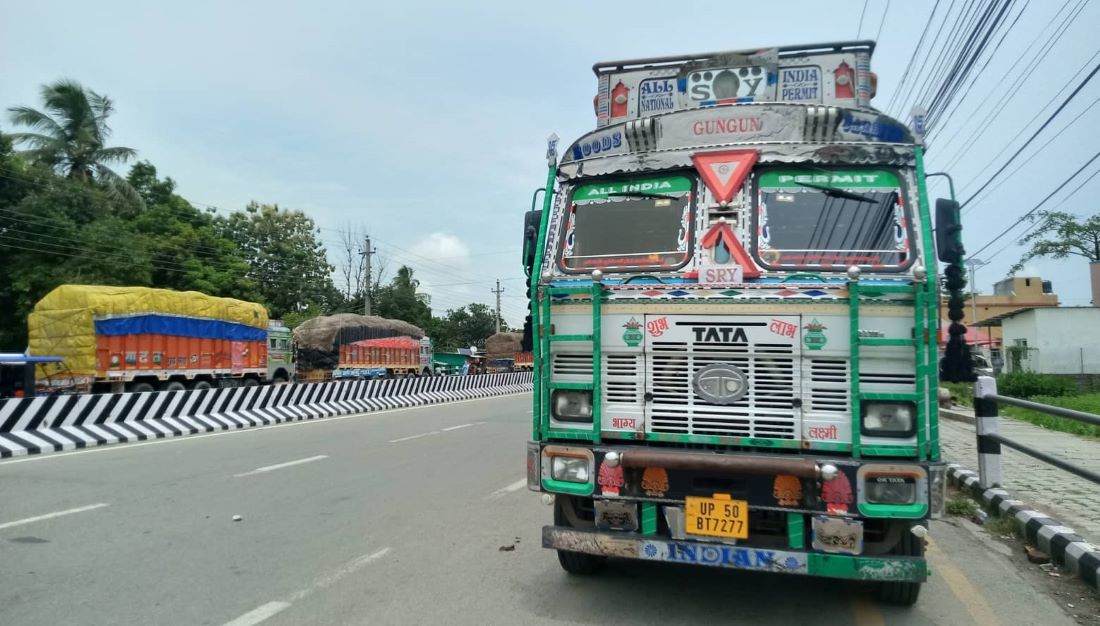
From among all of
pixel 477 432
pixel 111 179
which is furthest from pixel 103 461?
pixel 111 179

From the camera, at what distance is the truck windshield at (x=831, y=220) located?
4.46 m

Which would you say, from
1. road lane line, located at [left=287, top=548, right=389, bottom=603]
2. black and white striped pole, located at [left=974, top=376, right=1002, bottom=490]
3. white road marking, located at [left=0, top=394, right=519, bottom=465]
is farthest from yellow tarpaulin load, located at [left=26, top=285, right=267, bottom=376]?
black and white striped pole, located at [left=974, top=376, right=1002, bottom=490]

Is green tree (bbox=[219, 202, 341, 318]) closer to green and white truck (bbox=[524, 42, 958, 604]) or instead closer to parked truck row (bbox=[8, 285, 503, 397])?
parked truck row (bbox=[8, 285, 503, 397])

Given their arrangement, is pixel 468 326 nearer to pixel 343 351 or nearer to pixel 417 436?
pixel 343 351

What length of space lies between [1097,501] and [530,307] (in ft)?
20.2

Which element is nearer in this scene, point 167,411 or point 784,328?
point 784,328

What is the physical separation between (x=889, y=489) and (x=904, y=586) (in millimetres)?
932

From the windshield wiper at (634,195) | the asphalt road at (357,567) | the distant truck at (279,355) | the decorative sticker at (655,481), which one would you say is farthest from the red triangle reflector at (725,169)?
the distant truck at (279,355)

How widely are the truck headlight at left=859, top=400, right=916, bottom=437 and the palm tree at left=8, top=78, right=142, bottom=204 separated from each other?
111 ft

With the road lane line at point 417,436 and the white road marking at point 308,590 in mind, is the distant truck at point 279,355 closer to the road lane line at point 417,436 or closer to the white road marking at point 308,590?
the road lane line at point 417,436

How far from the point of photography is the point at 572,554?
5059mm

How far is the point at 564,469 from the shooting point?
178 inches

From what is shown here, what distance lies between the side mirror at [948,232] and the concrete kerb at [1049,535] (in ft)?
7.90

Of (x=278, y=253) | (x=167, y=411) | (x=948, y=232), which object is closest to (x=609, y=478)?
(x=948, y=232)
